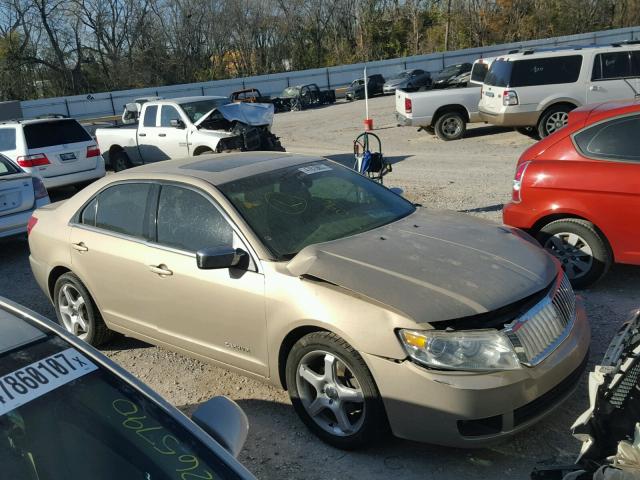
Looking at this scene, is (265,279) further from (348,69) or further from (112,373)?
(348,69)

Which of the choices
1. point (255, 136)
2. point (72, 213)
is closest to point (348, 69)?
point (255, 136)

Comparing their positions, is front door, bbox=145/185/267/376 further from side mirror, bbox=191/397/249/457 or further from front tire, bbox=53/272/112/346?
side mirror, bbox=191/397/249/457

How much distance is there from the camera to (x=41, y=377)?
6.51 feet

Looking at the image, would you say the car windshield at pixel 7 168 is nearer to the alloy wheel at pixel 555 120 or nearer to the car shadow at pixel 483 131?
the alloy wheel at pixel 555 120

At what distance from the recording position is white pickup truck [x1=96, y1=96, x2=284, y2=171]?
11898 mm

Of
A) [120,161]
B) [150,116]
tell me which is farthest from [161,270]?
[120,161]

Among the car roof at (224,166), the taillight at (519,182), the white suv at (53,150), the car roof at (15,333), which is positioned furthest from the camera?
the white suv at (53,150)

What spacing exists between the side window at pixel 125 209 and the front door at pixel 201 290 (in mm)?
189

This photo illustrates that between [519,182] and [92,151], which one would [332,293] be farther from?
[92,151]

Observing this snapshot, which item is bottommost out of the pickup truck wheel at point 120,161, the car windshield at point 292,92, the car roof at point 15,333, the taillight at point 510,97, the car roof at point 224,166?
the pickup truck wheel at point 120,161

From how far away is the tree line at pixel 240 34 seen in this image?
52406 millimetres

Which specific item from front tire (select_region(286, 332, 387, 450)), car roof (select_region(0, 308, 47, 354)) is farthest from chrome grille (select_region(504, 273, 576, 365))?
car roof (select_region(0, 308, 47, 354))

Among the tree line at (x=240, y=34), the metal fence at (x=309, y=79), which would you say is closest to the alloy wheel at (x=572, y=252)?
the metal fence at (x=309, y=79)

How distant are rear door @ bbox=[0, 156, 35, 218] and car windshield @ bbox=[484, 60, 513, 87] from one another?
33.6 feet
